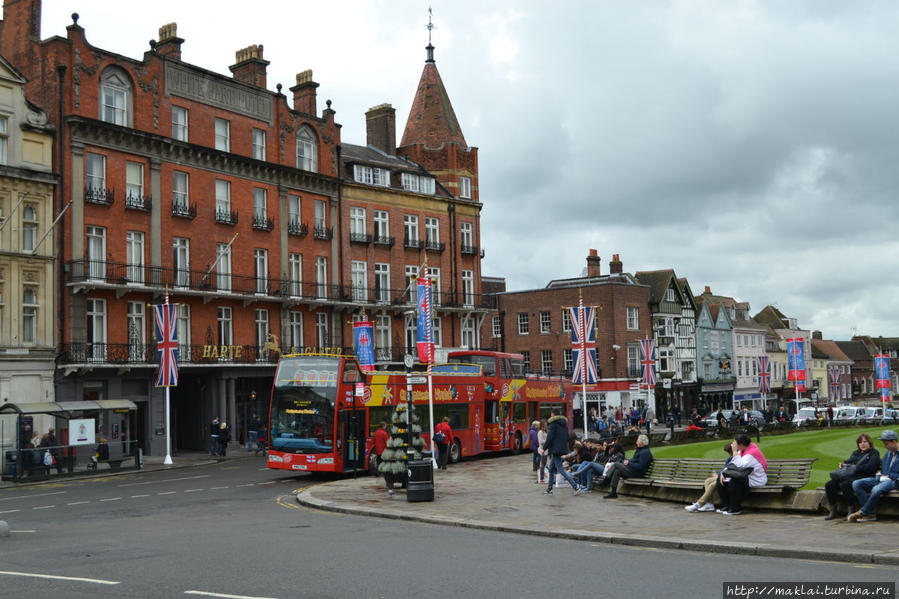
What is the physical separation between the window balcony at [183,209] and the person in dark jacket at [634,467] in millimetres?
29373

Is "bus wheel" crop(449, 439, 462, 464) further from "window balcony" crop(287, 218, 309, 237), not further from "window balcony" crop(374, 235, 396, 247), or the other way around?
"window balcony" crop(374, 235, 396, 247)

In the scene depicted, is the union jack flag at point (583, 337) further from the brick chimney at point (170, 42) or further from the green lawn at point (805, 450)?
the brick chimney at point (170, 42)

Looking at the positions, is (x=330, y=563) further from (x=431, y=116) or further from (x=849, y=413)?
(x=849, y=413)

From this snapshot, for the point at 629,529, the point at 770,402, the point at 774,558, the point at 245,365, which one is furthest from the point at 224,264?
the point at 770,402

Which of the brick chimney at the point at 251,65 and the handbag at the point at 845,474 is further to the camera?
the brick chimney at the point at 251,65

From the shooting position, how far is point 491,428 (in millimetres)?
36594

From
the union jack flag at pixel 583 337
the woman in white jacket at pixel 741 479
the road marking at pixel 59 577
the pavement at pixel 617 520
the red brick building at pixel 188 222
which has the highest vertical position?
the red brick building at pixel 188 222


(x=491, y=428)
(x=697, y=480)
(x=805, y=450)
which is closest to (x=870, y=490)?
(x=697, y=480)

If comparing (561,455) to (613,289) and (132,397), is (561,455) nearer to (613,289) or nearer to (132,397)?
(132,397)

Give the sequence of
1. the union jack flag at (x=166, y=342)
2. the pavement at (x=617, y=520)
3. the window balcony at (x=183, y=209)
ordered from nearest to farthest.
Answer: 1. the pavement at (x=617, y=520)
2. the union jack flag at (x=166, y=342)
3. the window balcony at (x=183, y=209)

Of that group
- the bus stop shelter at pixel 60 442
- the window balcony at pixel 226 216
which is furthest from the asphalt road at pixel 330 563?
the window balcony at pixel 226 216

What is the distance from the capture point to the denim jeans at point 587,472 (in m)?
21.2

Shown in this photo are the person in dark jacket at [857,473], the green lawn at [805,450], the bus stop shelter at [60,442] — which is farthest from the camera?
the bus stop shelter at [60,442]

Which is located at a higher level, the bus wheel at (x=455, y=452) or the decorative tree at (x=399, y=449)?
the decorative tree at (x=399, y=449)
